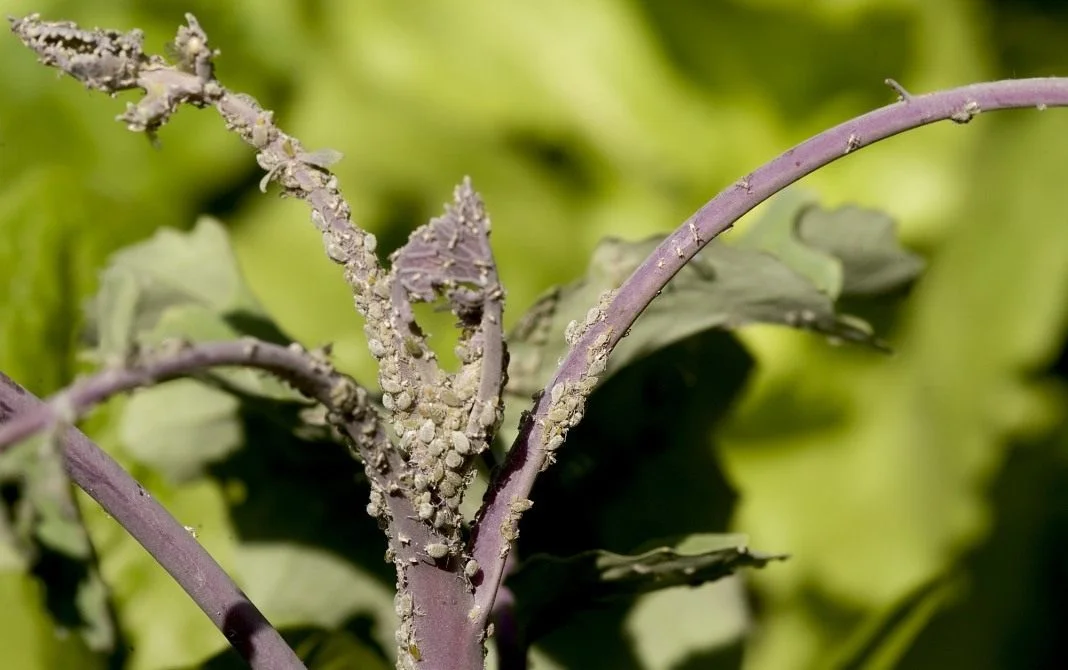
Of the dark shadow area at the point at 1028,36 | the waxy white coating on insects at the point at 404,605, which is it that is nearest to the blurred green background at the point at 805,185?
the dark shadow area at the point at 1028,36

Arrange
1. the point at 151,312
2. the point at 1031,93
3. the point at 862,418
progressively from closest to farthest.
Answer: the point at 1031,93 → the point at 151,312 → the point at 862,418

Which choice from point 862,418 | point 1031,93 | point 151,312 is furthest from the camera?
point 862,418

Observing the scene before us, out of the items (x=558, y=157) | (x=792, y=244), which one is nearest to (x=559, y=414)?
(x=792, y=244)

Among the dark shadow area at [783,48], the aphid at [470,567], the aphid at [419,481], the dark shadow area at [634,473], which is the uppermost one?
the dark shadow area at [783,48]

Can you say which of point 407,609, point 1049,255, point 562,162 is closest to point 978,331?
point 1049,255

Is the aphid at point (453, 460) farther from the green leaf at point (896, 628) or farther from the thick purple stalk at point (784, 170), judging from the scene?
the green leaf at point (896, 628)

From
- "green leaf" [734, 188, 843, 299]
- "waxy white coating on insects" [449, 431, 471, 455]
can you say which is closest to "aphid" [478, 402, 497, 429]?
"waxy white coating on insects" [449, 431, 471, 455]

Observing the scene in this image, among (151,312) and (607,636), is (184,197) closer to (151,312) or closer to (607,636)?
(151,312)
